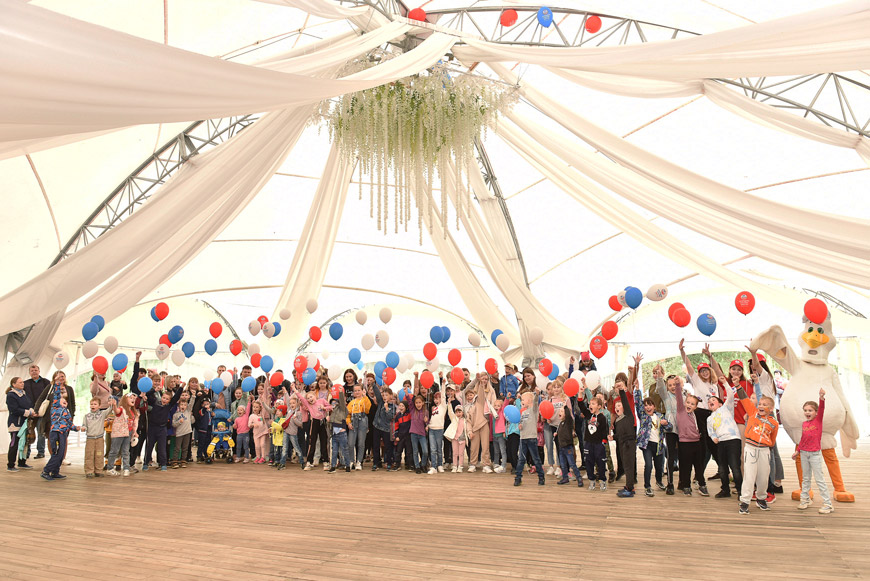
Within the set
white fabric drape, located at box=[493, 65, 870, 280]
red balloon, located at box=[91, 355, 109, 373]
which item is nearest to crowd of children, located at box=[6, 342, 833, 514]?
red balloon, located at box=[91, 355, 109, 373]

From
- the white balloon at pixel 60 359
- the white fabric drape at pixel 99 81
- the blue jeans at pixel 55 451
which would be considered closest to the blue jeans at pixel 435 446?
the blue jeans at pixel 55 451

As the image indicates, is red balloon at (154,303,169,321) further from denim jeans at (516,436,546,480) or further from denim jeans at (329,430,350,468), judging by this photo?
denim jeans at (516,436,546,480)

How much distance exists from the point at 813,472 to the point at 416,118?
13.4 feet

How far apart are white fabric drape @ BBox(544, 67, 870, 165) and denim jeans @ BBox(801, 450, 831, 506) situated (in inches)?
94.6

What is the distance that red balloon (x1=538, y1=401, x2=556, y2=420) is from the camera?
6277mm

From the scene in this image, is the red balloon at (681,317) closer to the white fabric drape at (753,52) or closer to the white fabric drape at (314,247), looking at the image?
the white fabric drape at (753,52)

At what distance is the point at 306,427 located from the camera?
7750 millimetres

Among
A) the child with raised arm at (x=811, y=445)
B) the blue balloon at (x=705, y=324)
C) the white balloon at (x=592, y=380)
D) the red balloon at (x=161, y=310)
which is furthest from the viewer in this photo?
the red balloon at (x=161, y=310)

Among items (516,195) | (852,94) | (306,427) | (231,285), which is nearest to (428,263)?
(516,195)

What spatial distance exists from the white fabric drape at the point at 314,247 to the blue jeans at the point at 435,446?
2381mm

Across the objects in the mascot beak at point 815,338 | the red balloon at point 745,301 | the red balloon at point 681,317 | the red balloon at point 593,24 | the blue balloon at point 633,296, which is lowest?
the mascot beak at point 815,338

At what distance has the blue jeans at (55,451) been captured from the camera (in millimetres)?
6477

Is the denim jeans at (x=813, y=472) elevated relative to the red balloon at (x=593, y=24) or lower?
lower

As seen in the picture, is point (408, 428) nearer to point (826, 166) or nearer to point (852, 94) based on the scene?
point (852, 94)
